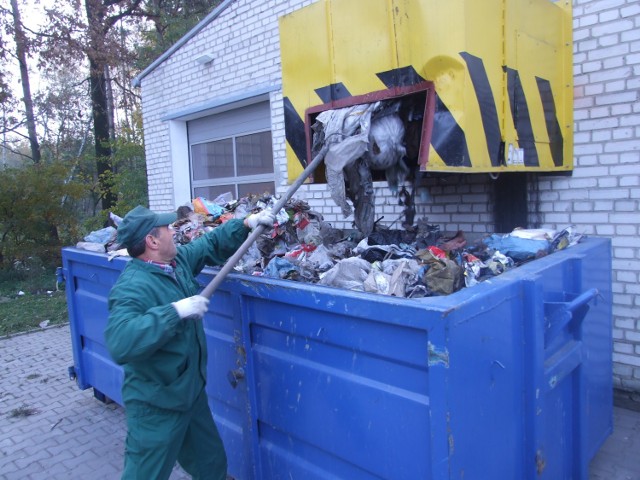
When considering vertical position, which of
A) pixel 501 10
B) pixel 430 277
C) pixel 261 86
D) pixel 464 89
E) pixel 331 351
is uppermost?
pixel 261 86

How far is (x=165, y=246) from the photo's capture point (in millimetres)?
2361

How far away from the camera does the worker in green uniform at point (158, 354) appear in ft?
6.60

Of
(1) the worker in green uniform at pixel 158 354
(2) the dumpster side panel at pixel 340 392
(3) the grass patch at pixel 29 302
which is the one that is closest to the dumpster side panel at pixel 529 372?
(2) the dumpster side panel at pixel 340 392

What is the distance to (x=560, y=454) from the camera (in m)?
2.27

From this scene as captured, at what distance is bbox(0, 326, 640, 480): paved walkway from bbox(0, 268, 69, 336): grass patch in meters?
1.56

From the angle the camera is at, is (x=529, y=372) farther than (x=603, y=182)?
No

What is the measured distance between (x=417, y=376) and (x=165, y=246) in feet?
4.36

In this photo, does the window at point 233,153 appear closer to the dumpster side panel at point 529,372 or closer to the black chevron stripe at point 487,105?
the black chevron stripe at point 487,105

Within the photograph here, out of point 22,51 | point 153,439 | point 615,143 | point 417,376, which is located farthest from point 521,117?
point 22,51

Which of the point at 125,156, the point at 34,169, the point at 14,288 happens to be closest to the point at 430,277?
the point at 14,288

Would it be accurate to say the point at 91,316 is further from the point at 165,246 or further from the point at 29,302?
the point at 29,302

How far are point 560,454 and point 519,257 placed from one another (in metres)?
0.93

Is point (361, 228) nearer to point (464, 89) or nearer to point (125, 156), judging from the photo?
point (464, 89)

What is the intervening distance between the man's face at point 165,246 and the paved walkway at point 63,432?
1.66 m
